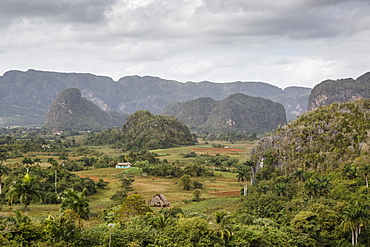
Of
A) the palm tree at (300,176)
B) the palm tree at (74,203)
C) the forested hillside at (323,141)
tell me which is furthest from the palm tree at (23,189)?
the forested hillside at (323,141)

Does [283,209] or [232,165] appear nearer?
[283,209]

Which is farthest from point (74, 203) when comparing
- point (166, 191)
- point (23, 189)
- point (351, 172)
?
point (351, 172)

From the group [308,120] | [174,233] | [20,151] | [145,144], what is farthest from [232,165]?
[174,233]

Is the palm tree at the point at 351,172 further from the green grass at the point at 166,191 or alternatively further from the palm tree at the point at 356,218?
the palm tree at the point at 356,218

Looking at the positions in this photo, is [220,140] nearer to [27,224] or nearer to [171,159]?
[171,159]

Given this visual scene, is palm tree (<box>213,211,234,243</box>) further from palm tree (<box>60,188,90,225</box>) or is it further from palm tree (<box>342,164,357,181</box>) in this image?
palm tree (<box>342,164,357,181</box>)

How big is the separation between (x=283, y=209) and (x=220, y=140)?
14944 centimetres

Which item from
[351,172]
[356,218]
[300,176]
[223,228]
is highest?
[351,172]

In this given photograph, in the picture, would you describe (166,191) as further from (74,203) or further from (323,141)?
(74,203)

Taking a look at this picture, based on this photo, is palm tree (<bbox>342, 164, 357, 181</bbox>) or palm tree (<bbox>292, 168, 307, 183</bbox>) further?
palm tree (<bbox>292, 168, 307, 183</bbox>)

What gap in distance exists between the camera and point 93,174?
84.8 m

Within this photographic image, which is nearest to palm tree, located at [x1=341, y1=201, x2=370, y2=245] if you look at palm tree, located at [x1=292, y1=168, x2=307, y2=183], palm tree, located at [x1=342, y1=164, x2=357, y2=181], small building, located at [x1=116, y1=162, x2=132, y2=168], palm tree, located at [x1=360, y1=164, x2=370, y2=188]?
palm tree, located at [x1=360, y1=164, x2=370, y2=188]

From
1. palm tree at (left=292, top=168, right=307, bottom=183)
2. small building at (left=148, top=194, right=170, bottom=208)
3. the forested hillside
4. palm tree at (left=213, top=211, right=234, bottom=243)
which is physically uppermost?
the forested hillside

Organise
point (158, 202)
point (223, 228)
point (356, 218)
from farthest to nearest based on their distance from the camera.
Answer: point (158, 202)
point (356, 218)
point (223, 228)
